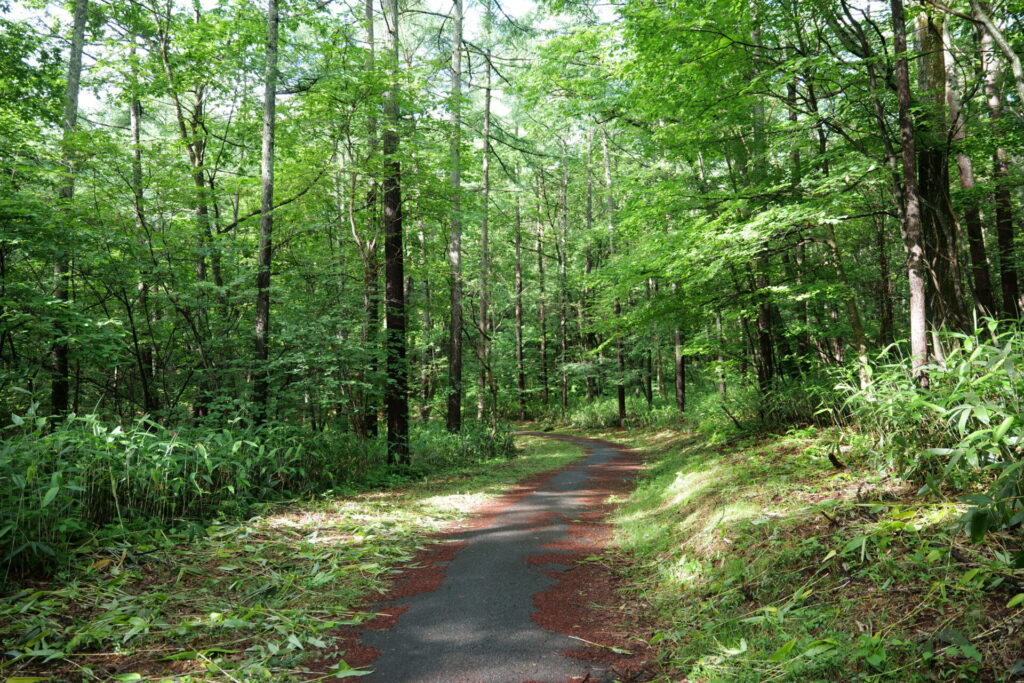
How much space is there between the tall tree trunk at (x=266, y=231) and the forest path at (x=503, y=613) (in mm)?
4454

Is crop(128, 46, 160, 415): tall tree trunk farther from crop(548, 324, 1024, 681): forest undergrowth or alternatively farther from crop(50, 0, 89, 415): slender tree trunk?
crop(548, 324, 1024, 681): forest undergrowth

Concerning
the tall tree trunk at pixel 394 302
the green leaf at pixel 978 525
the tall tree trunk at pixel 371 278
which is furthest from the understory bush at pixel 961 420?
the tall tree trunk at pixel 394 302

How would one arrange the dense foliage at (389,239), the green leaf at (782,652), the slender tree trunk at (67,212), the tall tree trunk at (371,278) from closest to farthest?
the green leaf at (782,652) → the dense foliage at (389,239) → the slender tree trunk at (67,212) → the tall tree trunk at (371,278)

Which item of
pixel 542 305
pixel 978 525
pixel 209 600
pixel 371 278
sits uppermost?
pixel 542 305

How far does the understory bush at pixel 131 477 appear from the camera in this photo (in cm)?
397

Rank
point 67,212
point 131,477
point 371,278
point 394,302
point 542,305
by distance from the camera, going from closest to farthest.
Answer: point 131,477 → point 67,212 → point 394,302 → point 371,278 → point 542,305

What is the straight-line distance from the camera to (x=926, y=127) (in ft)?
19.4

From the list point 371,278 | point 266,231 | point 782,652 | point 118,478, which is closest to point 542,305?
point 371,278

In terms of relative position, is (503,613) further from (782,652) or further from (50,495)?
(50,495)

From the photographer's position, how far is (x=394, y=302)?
10805 mm

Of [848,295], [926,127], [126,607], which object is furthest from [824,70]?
[126,607]

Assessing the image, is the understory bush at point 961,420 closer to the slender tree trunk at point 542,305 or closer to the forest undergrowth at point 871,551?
the forest undergrowth at point 871,551

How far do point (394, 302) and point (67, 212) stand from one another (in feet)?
18.0

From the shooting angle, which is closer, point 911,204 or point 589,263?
point 911,204
